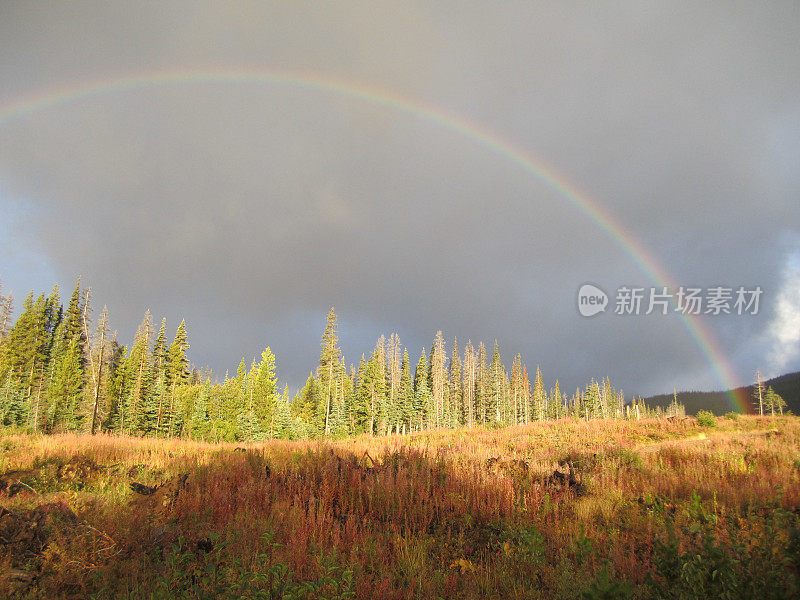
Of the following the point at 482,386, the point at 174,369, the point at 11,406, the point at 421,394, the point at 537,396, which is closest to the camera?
the point at 11,406

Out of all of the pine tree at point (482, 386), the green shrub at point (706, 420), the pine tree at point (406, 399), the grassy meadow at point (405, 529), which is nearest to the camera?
the grassy meadow at point (405, 529)

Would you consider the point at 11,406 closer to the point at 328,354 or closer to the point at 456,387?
the point at 328,354

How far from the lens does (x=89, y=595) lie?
3639 mm

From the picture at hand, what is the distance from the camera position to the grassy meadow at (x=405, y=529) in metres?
3.60

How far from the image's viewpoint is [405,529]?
5.52 m

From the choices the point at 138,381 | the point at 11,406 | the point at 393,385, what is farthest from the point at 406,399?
the point at 11,406

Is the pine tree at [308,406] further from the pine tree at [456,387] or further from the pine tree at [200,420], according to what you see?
the pine tree at [456,387]

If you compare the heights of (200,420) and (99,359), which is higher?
(99,359)

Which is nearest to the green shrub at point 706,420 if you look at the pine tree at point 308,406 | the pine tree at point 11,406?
the pine tree at point 308,406

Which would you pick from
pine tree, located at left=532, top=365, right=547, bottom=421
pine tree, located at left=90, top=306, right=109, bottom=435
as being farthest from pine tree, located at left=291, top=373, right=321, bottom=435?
pine tree, located at left=532, top=365, right=547, bottom=421

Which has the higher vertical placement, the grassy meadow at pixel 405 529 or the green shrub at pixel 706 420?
the green shrub at pixel 706 420

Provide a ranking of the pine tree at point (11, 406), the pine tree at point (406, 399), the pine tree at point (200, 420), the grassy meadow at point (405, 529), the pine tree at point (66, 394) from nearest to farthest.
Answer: the grassy meadow at point (405, 529) → the pine tree at point (11, 406) → the pine tree at point (66, 394) → the pine tree at point (200, 420) → the pine tree at point (406, 399)

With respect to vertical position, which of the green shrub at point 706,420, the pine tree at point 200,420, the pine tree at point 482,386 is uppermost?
the pine tree at point 482,386

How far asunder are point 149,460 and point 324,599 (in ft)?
32.7
